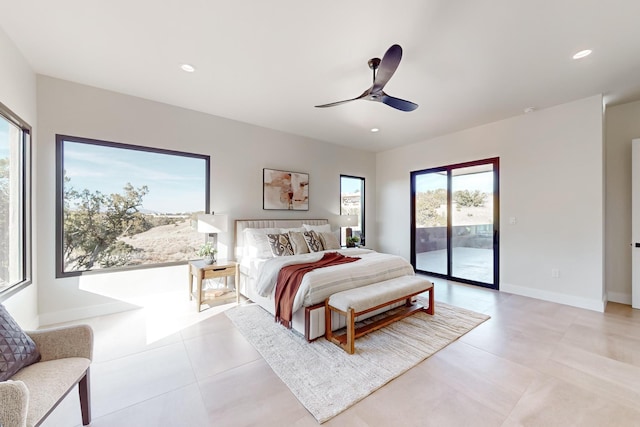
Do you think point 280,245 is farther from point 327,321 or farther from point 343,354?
point 343,354

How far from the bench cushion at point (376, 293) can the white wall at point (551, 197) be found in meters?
2.20

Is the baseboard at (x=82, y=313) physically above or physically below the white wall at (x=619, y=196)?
below

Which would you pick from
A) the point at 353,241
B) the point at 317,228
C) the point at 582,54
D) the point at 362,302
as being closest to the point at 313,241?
the point at 317,228

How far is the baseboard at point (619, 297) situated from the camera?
3.73 meters

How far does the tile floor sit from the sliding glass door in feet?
5.73

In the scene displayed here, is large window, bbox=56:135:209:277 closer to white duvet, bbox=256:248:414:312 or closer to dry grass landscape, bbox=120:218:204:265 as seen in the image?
dry grass landscape, bbox=120:218:204:265

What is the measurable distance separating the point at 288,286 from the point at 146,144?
292 cm

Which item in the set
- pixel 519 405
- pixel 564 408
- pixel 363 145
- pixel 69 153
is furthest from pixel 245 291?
pixel 363 145

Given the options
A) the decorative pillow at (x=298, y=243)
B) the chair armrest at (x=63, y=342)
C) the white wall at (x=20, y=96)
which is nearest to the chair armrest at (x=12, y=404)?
the chair armrest at (x=63, y=342)

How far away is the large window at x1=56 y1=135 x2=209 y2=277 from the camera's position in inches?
125

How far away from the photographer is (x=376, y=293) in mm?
2754

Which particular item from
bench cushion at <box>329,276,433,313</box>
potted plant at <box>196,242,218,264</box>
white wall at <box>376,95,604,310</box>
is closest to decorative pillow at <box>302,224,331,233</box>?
potted plant at <box>196,242,218,264</box>

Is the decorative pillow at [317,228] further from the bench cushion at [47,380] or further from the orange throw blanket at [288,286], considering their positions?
the bench cushion at [47,380]

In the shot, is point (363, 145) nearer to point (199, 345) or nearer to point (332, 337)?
point (332, 337)
